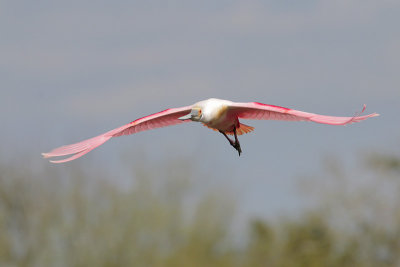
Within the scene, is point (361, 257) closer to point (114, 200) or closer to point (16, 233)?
point (114, 200)

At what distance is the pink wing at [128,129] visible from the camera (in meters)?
9.55

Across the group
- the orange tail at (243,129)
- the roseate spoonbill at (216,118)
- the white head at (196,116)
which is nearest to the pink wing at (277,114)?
the roseate spoonbill at (216,118)

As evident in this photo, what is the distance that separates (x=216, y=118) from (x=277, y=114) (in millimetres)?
1051

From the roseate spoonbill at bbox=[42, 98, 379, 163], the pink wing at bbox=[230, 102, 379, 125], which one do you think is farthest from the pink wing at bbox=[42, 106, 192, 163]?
the pink wing at bbox=[230, 102, 379, 125]

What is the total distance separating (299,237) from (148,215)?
571 cm

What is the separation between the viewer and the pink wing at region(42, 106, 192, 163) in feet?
31.3

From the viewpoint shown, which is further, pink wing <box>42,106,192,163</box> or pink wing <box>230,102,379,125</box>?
pink wing <box>42,106,192,163</box>

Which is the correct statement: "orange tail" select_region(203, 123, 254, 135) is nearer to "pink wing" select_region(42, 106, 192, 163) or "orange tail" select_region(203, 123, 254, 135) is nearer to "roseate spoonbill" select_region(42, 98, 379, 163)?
"roseate spoonbill" select_region(42, 98, 379, 163)

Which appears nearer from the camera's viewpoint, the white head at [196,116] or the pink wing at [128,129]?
the white head at [196,116]

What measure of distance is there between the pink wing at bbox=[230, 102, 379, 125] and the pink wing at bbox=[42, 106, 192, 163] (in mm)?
655

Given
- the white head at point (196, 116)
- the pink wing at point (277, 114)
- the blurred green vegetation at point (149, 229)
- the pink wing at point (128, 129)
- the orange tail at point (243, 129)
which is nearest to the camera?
the pink wing at point (277, 114)

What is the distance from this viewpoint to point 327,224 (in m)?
28.5

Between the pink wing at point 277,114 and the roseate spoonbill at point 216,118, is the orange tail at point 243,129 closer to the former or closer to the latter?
the roseate spoonbill at point 216,118

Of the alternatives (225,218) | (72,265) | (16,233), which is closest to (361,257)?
(225,218)
